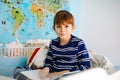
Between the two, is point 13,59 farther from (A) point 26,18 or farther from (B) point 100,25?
(B) point 100,25

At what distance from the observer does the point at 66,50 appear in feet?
4.58

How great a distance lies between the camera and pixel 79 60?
1385 millimetres

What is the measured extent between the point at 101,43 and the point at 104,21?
8.6 inches

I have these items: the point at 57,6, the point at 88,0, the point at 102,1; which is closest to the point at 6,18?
the point at 57,6

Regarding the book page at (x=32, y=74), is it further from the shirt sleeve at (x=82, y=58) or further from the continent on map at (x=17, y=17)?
the continent on map at (x=17, y=17)

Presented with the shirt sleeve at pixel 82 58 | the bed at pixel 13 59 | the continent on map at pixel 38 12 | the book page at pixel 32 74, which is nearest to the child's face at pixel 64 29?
the shirt sleeve at pixel 82 58

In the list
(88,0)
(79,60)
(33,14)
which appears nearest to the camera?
(79,60)

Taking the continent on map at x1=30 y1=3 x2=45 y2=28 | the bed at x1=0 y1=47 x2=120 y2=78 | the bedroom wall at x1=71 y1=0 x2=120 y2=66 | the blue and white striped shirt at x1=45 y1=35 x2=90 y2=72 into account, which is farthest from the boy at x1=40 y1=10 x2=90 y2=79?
the bedroom wall at x1=71 y1=0 x2=120 y2=66

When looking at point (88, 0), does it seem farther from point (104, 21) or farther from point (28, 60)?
point (28, 60)

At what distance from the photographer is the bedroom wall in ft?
7.11

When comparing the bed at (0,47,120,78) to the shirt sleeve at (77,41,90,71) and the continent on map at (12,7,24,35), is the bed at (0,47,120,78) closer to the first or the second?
the continent on map at (12,7,24,35)

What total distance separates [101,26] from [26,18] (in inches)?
31.3

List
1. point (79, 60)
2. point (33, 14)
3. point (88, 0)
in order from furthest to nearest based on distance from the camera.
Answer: point (88, 0) < point (33, 14) < point (79, 60)

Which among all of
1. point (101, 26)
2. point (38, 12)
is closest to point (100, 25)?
point (101, 26)
